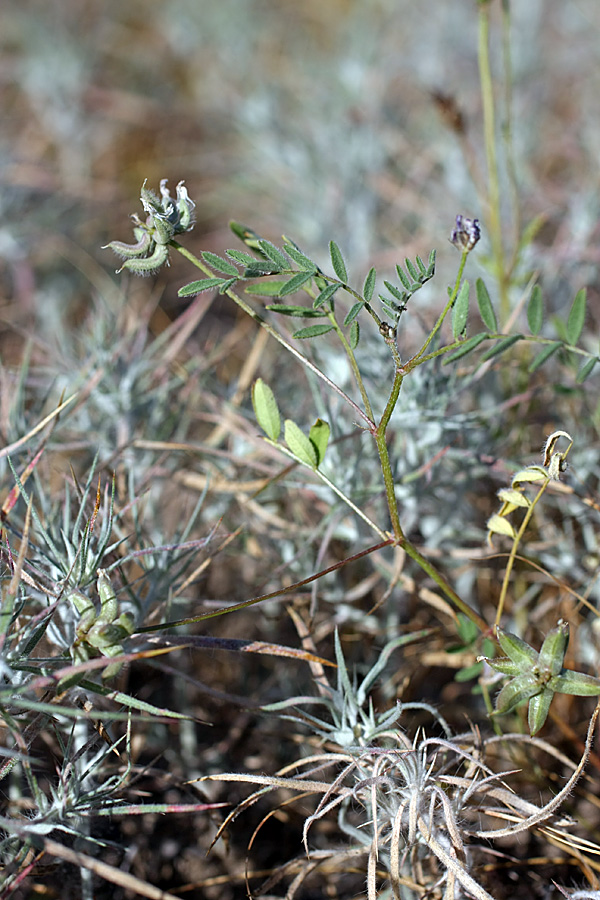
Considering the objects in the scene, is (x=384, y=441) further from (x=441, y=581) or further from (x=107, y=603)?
(x=107, y=603)

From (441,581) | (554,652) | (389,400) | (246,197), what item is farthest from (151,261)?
(246,197)

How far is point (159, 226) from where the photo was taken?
2.38ft

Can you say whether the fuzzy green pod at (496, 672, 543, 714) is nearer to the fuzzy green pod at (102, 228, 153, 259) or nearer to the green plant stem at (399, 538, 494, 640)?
the green plant stem at (399, 538, 494, 640)

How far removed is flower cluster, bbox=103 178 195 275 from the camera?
0.72 metres

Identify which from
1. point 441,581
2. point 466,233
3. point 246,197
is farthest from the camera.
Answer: point 246,197

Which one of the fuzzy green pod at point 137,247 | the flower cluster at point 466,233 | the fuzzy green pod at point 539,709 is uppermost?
the fuzzy green pod at point 137,247

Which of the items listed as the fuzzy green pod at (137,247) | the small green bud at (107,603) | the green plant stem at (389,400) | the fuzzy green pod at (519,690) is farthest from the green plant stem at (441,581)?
the fuzzy green pod at (137,247)

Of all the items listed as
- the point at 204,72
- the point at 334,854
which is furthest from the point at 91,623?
the point at 204,72

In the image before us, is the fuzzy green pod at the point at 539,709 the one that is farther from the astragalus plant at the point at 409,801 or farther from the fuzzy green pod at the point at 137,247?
the fuzzy green pod at the point at 137,247

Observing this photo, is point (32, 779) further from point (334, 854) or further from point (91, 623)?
point (334, 854)

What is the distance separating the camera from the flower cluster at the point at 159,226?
2.37 ft

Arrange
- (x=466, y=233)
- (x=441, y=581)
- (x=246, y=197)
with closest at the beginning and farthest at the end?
(x=466, y=233) < (x=441, y=581) < (x=246, y=197)

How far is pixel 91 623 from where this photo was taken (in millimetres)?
728

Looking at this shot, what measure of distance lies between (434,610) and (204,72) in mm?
2249
